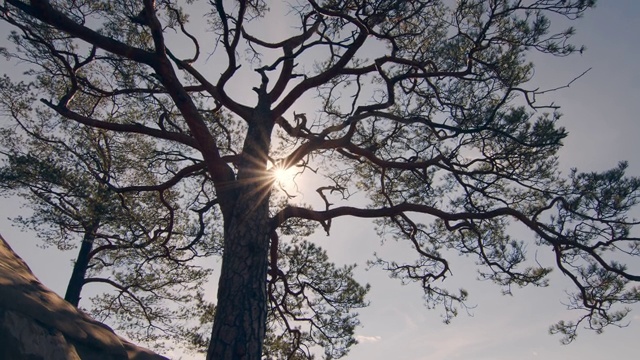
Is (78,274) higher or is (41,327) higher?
(78,274)

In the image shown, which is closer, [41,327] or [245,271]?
[41,327]

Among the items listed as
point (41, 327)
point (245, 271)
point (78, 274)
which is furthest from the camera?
point (78, 274)

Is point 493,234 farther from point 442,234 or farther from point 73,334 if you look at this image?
point 73,334

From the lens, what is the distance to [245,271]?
495 cm

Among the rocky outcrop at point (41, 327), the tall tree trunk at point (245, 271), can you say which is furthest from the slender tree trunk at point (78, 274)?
the tall tree trunk at point (245, 271)

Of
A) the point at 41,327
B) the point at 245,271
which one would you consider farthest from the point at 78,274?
the point at 41,327

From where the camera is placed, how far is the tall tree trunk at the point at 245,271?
15.0ft

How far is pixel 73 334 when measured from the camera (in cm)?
413

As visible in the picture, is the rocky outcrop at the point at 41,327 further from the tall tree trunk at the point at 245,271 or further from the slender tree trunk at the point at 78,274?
the slender tree trunk at the point at 78,274

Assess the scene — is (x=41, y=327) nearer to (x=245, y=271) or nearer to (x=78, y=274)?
(x=245, y=271)

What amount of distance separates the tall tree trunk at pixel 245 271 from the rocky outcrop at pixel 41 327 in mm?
1004

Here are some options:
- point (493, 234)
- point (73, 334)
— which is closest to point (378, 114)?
point (493, 234)

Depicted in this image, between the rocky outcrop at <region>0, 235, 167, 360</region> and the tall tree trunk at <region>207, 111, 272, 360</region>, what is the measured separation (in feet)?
3.30

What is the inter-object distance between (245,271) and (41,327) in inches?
72.3
